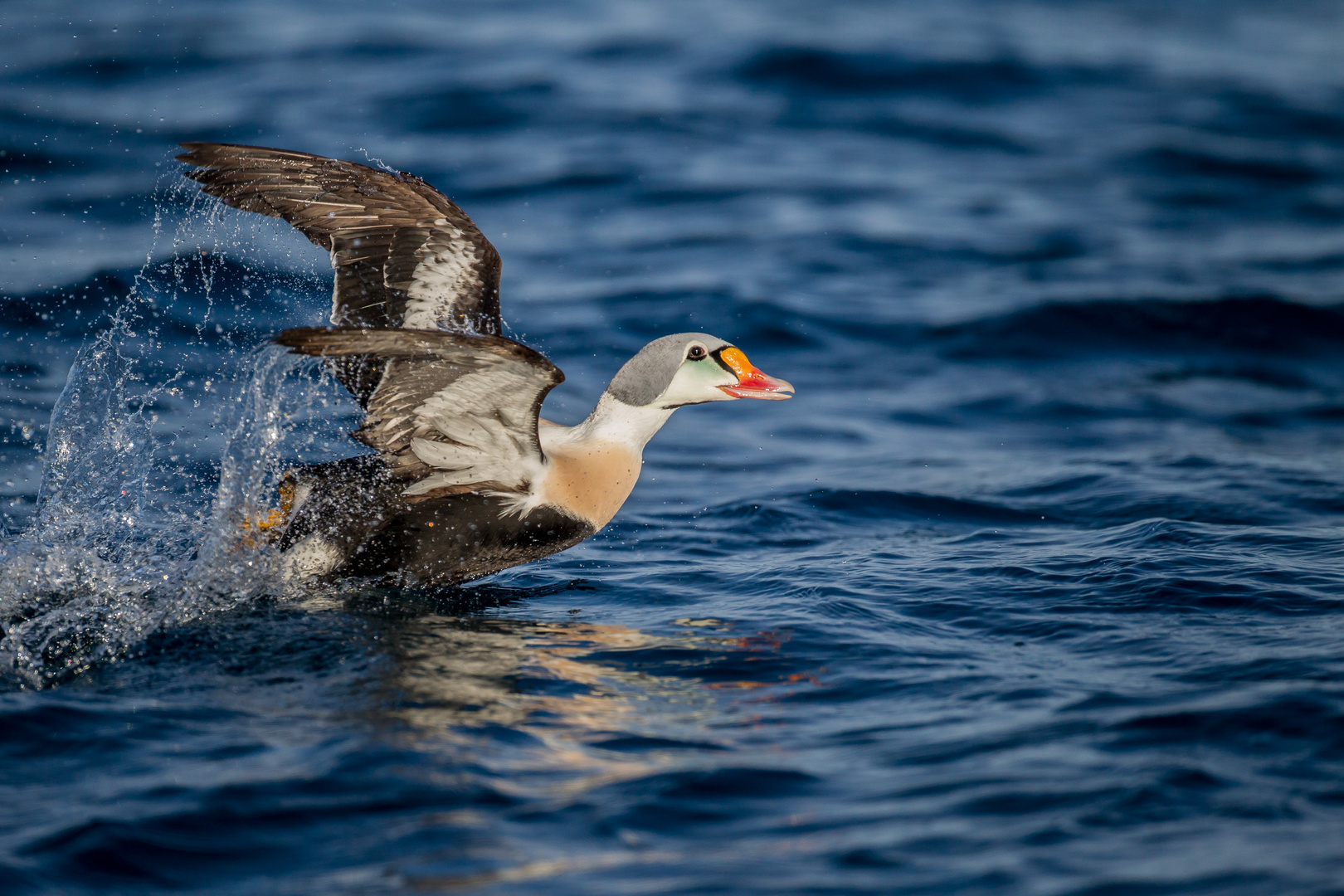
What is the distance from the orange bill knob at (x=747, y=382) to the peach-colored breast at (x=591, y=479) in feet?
1.76

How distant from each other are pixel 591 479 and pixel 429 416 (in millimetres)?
754

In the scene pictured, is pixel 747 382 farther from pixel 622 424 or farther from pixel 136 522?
pixel 136 522

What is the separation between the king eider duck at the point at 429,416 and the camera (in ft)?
17.0

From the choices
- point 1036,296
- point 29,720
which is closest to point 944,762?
point 29,720

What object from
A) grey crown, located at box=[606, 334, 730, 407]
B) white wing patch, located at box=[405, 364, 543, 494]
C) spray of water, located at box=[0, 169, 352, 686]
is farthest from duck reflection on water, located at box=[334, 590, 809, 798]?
grey crown, located at box=[606, 334, 730, 407]

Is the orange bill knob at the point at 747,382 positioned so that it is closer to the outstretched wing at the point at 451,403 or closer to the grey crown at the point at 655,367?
the grey crown at the point at 655,367

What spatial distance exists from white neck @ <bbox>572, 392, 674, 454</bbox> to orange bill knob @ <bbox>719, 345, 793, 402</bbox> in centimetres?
34

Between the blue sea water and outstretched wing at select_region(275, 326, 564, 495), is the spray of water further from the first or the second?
outstretched wing at select_region(275, 326, 564, 495)

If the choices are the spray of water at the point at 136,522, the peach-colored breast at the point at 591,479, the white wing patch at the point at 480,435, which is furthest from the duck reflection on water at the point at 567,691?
the spray of water at the point at 136,522

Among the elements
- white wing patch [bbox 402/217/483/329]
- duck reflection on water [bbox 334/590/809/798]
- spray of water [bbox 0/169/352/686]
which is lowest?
duck reflection on water [bbox 334/590/809/798]

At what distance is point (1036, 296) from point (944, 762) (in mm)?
7796

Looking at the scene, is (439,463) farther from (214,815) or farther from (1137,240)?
(1137,240)

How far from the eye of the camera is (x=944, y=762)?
4023 mm

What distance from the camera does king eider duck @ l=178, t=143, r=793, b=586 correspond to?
5.19 m
